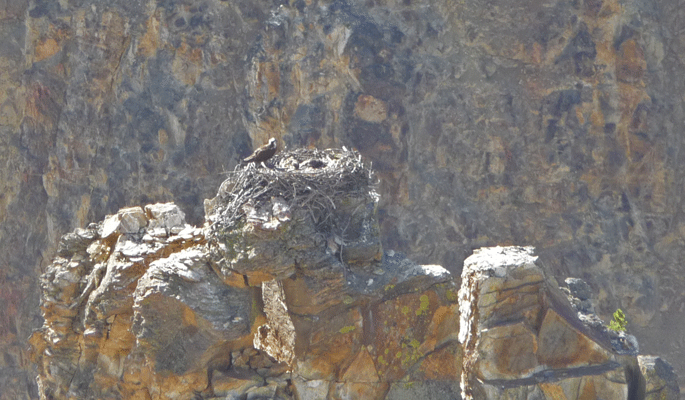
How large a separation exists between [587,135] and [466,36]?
15.3 feet

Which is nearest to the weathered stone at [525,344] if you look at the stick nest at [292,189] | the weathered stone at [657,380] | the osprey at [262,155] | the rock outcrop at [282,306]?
the weathered stone at [657,380]

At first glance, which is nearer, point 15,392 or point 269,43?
point 269,43

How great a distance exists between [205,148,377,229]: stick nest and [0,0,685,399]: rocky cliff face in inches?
569

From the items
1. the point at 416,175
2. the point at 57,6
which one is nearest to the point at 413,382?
the point at 416,175

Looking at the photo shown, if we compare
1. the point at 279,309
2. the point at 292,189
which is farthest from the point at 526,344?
the point at 279,309

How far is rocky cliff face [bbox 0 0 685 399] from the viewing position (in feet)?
79.4

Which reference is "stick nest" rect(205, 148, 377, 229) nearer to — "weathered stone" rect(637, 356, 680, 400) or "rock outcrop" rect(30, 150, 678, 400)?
"rock outcrop" rect(30, 150, 678, 400)

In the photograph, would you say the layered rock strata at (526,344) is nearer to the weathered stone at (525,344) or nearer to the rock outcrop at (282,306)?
the weathered stone at (525,344)

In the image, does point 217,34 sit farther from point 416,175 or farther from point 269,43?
point 416,175

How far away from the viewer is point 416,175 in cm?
2511

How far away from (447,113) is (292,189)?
15948 mm

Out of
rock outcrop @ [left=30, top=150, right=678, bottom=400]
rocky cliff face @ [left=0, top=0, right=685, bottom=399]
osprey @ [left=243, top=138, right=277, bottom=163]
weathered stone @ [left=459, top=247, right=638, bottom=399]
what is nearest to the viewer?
weathered stone @ [left=459, top=247, right=638, bottom=399]

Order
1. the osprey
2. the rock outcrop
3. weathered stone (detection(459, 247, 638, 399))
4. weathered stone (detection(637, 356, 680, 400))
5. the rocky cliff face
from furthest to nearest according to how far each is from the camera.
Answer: the rocky cliff face → the osprey → the rock outcrop → weathered stone (detection(637, 356, 680, 400)) → weathered stone (detection(459, 247, 638, 399))

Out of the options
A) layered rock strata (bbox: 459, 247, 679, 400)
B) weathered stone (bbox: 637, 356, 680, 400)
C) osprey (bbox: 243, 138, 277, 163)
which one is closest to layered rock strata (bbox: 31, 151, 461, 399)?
osprey (bbox: 243, 138, 277, 163)
